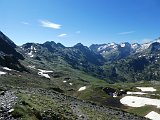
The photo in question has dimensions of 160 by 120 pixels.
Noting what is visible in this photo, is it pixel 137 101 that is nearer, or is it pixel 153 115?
pixel 153 115

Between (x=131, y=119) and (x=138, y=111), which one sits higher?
(x=131, y=119)

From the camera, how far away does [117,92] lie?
160375 millimetres

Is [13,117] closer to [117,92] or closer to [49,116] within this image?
[49,116]

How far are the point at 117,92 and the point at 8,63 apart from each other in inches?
3057

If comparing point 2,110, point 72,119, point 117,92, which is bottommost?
point 117,92

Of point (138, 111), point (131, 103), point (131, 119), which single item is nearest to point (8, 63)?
point (131, 103)

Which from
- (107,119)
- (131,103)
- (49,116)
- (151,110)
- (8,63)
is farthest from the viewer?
(8,63)

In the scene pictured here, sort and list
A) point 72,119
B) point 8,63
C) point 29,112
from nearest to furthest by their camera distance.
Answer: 1. point 29,112
2. point 72,119
3. point 8,63

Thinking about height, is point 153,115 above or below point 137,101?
above

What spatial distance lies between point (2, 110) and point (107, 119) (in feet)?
70.7

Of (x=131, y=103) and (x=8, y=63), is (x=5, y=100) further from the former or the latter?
(x=8, y=63)

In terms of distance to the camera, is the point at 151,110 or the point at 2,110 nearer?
the point at 2,110

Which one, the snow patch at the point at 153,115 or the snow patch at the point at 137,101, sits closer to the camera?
the snow patch at the point at 153,115

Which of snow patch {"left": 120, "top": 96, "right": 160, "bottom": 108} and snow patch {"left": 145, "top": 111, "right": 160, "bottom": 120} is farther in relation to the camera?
snow patch {"left": 120, "top": 96, "right": 160, "bottom": 108}
